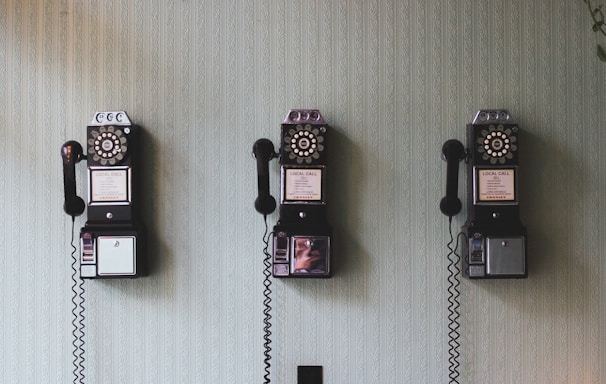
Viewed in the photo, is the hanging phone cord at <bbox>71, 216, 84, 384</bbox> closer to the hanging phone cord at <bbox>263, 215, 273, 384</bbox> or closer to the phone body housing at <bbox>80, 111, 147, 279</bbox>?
the phone body housing at <bbox>80, 111, 147, 279</bbox>

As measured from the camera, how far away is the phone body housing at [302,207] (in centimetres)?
191

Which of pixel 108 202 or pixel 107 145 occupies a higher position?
pixel 107 145

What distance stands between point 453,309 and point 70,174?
4.63ft

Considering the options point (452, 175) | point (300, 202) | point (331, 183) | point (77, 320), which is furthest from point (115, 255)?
point (452, 175)

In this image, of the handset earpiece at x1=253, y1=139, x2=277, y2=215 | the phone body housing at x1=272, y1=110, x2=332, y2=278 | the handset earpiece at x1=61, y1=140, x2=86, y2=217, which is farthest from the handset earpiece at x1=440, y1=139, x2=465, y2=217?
the handset earpiece at x1=61, y1=140, x2=86, y2=217

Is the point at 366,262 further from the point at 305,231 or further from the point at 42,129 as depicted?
the point at 42,129

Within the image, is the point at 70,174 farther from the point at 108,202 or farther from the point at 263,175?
the point at 263,175

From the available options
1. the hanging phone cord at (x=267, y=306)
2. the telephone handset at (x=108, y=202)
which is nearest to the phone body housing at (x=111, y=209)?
the telephone handset at (x=108, y=202)

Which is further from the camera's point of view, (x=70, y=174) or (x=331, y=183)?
(x=331, y=183)

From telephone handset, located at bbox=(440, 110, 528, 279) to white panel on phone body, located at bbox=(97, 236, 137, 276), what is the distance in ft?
3.61

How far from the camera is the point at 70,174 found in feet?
6.20

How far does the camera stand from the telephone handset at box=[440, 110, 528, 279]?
1.89 metres

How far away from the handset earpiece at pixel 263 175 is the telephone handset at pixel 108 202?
1.41ft

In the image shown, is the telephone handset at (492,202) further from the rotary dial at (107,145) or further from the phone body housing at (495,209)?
the rotary dial at (107,145)
